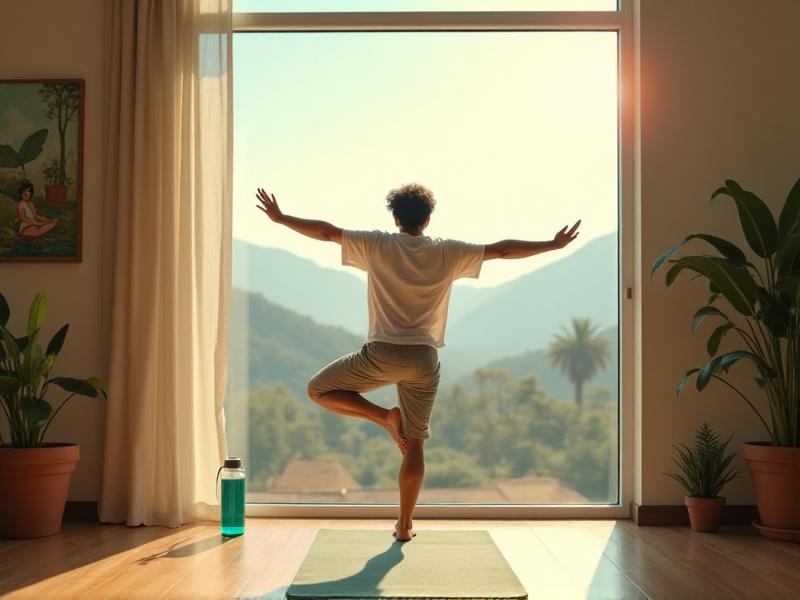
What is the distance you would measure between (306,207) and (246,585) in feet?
6.85

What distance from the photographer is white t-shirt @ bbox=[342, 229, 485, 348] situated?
362cm

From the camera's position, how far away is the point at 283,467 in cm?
440

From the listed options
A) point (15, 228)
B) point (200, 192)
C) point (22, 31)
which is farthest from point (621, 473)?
point (22, 31)

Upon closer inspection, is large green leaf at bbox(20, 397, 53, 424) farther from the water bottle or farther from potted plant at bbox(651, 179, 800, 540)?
potted plant at bbox(651, 179, 800, 540)

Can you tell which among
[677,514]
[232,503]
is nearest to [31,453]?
[232,503]

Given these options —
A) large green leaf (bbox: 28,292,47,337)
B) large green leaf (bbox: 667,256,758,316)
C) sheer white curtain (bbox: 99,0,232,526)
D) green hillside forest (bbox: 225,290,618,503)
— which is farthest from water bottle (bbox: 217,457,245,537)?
large green leaf (bbox: 667,256,758,316)

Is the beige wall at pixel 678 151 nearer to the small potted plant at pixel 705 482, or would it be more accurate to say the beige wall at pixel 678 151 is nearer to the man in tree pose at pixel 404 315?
the small potted plant at pixel 705 482

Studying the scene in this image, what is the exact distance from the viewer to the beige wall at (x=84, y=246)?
14.2ft

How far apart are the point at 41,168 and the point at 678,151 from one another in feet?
9.99

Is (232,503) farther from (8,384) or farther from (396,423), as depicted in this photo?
(8,384)

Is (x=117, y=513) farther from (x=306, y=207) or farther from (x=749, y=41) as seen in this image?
(x=749, y=41)

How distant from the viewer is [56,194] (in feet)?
14.4

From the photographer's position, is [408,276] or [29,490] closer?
[408,276]

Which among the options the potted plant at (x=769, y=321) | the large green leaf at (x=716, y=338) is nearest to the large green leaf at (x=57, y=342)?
the potted plant at (x=769, y=321)
